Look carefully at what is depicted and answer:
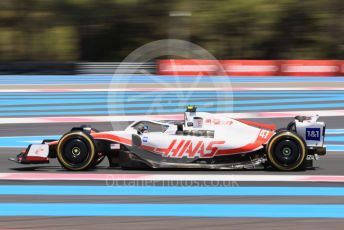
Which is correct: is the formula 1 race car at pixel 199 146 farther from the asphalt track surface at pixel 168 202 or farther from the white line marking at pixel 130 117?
the white line marking at pixel 130 117

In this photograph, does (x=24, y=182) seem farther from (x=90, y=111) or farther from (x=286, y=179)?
(x=90, y=111)

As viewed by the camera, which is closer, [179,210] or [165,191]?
[179,210]

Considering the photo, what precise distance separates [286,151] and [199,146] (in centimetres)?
106

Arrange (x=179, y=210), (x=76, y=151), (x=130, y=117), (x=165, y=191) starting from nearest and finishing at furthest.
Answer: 1. (x=179, y=210)
2. (x=165, y=191)
3. (x=76, y=151)
4. (x=130, y=117)

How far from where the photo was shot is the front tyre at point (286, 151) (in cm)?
824

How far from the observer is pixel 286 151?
8359 mm

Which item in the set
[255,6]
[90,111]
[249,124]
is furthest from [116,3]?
[249,124]

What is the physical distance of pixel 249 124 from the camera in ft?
28.6

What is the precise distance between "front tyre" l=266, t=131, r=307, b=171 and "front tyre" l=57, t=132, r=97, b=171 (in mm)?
2168

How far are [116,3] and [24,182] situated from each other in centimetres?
2716

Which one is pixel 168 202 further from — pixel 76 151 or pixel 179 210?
pixel 76 151

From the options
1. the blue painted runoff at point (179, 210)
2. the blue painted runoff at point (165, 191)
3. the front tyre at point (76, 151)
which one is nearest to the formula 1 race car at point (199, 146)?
the front tyre at point (76, 151)

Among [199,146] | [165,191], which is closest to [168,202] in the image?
[165,191]

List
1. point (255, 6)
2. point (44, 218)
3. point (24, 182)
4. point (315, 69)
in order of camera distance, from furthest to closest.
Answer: point (255, 6)
point (315, 69)
point (24, 182)
point (44, 218)
